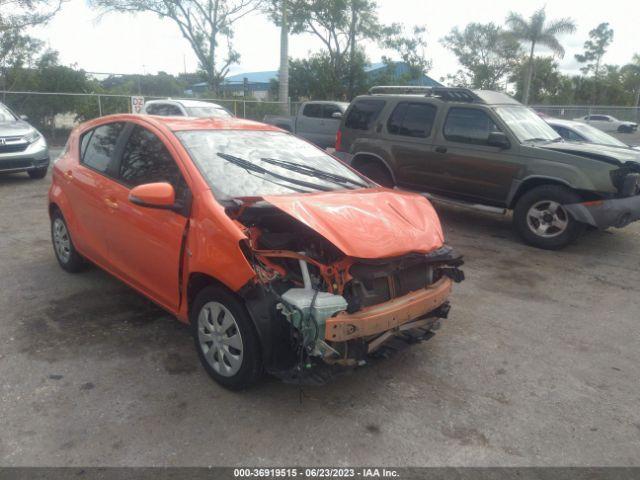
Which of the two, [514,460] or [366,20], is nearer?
[514,460]

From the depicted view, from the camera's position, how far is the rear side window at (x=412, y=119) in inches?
309

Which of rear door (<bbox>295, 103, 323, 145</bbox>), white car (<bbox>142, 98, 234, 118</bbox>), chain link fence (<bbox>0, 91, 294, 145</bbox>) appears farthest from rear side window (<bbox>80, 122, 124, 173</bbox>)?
chain link fence (<bbox>0, 91, 294, 145</bbox>)

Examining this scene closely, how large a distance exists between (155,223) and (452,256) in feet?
6.90

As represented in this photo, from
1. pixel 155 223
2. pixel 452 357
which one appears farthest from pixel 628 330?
pixel 155 223

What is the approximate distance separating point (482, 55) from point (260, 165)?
1733 inches

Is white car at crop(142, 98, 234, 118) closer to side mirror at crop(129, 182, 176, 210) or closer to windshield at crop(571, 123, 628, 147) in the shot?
windshield at crop(571, 123, 628, 147)

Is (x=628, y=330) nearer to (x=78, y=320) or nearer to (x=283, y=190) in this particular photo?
(x=283, y=190)

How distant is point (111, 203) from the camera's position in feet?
13.2

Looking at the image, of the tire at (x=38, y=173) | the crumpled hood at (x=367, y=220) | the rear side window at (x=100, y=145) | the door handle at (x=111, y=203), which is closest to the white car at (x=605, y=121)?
the tire at (x=38, y=173)

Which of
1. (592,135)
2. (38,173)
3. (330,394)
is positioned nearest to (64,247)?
(330,394)

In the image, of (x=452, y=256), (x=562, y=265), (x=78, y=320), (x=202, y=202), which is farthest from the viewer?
(x=562, y=265)

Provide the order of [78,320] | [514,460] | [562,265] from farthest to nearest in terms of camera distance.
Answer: [562,265] < [78,320] < [514,460]

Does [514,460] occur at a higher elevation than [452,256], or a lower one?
lower

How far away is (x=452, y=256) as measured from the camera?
3.49 meters
